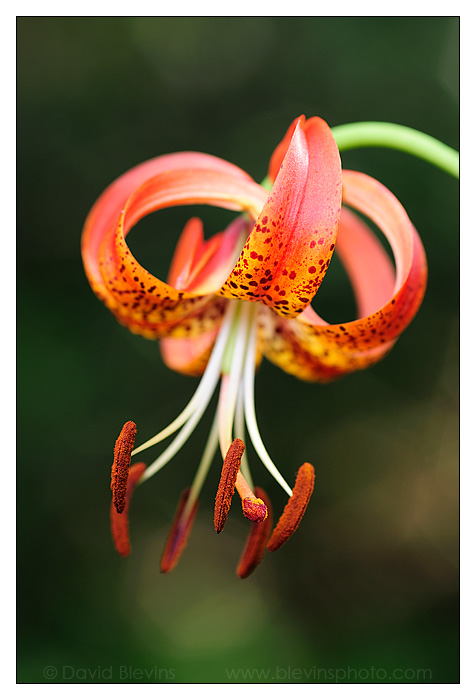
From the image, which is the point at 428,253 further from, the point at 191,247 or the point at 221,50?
the point at 191,247

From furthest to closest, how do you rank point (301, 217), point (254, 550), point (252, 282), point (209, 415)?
point (209, 415) → point (254, 550) → point (252, 282) → point (301, 217)

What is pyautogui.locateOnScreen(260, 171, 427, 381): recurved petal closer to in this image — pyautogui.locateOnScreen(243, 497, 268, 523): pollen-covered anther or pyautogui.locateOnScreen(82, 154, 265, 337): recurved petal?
pyautogui.locateOnScreen(82, 154, 265, 337): recurved petal

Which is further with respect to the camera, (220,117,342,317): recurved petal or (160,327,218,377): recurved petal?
(160,327,218,377): recurved petal

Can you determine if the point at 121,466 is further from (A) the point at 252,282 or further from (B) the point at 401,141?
(B) the point at 401,141

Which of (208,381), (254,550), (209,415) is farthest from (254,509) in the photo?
(209,415)

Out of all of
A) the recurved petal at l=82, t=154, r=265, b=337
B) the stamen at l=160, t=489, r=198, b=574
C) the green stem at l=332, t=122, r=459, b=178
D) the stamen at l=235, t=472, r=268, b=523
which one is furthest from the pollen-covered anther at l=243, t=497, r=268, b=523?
the green stem at l=332, t=122, r=459, b=178

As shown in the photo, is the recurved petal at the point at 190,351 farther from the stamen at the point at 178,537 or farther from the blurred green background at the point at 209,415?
the blurred green background at the point at 209,415
